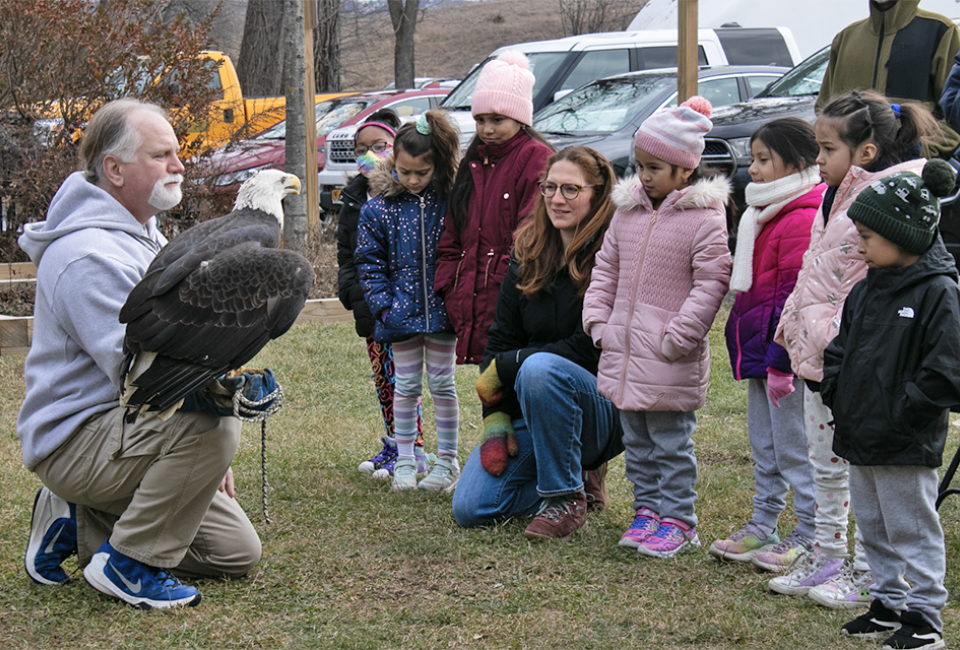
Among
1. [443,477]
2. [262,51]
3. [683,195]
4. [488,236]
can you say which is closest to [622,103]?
[488,236]

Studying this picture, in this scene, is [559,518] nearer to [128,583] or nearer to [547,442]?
[547,442]

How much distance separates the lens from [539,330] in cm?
446

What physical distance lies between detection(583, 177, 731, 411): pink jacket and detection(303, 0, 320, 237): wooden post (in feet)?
22.8

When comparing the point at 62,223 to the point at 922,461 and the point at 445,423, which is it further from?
the point at 922,461

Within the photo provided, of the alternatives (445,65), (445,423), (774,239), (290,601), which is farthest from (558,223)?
(445,65)

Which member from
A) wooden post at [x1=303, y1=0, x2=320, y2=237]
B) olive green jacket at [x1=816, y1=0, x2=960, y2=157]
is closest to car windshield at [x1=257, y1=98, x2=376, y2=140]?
wooden post at [x1=303, y1=0, x2=320, y2=237]

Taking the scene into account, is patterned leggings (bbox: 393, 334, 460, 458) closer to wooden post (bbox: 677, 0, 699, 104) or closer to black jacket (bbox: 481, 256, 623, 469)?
black jacket (bbox: 481, 256, 623, 469)

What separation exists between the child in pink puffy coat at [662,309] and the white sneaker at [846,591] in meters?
0.66

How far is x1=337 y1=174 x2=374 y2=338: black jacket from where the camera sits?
5.39m

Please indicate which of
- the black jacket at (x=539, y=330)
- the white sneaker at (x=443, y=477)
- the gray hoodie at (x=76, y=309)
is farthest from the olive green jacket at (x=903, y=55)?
the gray hoodie at (x=76, y=309)

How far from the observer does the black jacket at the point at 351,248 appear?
212 inches

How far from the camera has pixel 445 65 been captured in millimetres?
47281

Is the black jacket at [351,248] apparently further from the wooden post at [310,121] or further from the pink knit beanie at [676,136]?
the wooden post at [310,121]

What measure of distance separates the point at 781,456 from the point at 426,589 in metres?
1.41
